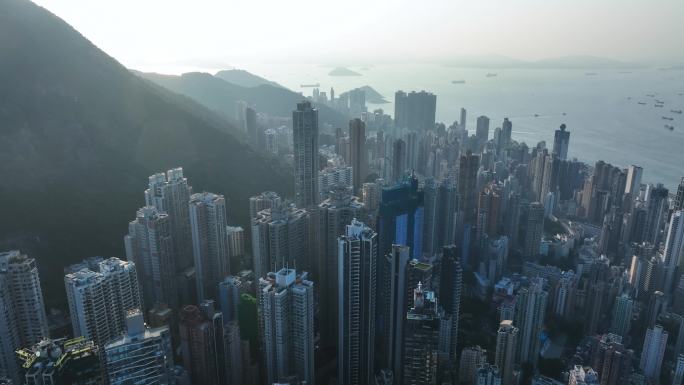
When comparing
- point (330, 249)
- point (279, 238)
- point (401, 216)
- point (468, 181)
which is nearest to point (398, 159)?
point (468, 181)

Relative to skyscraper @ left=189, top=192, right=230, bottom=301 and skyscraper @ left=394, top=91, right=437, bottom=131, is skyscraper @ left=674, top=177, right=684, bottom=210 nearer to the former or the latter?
skyscraper @ left=189, top=192, right=230, bottom=301

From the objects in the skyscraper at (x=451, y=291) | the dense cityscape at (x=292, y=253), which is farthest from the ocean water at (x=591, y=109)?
the skyscraper at (x=451, y=291)

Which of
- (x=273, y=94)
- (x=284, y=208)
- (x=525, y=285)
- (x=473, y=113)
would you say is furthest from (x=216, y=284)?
(x=473, y=113)

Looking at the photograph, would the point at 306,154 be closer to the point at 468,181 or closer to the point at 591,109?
the point at 468,181

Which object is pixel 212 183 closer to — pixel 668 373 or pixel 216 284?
pixel 216 284

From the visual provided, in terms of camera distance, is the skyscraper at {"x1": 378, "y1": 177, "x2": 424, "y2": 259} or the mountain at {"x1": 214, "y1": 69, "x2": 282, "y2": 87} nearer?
the skyscraper at {"x1": 378, "y1": 177, "x2": 424, "y2": 259}

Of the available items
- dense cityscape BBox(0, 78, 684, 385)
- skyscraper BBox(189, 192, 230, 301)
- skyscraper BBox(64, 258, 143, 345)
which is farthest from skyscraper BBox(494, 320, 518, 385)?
skyscraper BBox(64, 258, 143, 345)

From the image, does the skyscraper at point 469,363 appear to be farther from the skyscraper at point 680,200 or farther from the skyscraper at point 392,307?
the skyscraper at point 680,200
